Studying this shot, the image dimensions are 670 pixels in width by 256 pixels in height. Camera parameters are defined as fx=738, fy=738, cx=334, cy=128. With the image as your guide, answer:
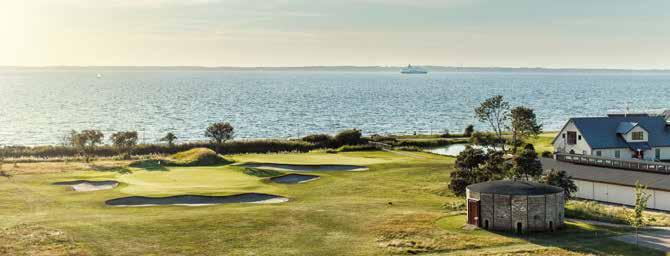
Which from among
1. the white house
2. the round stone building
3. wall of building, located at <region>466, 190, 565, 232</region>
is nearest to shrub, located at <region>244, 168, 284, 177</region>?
the round stone building

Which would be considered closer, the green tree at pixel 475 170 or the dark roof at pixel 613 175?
the dark roof at pixel 613 175

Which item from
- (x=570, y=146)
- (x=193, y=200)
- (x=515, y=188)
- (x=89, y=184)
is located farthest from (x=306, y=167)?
(x=515, y=188)

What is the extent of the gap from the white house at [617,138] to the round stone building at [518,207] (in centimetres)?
2946

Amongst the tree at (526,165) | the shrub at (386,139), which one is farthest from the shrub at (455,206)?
the shrub at (386,139)

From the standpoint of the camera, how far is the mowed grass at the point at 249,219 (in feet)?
142

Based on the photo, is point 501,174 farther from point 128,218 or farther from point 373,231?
point 128,218

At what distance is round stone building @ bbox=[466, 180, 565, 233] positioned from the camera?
4812cm

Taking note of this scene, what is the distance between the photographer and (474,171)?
59.0 m

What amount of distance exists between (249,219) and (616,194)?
3038 cm

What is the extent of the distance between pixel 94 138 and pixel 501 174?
179ft

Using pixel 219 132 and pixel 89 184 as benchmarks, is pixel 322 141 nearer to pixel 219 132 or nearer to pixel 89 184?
pixel 219 132

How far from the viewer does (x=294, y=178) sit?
71625 millimetres

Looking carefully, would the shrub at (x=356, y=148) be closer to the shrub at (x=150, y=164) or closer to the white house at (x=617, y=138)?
the shrub at (x=150, y=164)

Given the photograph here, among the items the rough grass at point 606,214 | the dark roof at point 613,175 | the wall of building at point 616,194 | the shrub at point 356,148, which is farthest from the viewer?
the shrub at point 356,148
